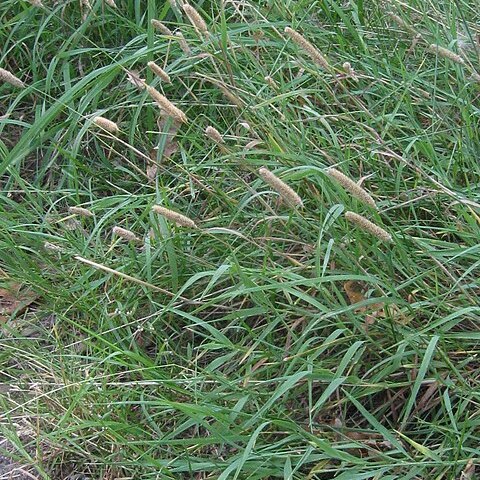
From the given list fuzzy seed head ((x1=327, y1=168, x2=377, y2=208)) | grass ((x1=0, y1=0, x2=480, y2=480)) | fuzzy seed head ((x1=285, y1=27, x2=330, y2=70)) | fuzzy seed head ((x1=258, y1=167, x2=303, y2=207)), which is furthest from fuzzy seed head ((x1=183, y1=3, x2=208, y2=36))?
fuzzy seed head ((x1=327, y1=168, x2=377, y2=208))

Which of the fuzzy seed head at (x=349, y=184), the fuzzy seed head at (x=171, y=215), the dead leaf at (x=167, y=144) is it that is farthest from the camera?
the dead leaf at (x=167, y=144)

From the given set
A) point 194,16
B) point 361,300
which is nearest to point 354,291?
point 361,300

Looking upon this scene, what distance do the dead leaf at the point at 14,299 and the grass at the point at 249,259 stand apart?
4 centimetres

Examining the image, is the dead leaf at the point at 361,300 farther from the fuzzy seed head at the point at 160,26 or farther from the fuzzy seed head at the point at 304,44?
the fuzzy seed head at the point at 160,26

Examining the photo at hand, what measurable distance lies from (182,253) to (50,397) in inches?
19.6

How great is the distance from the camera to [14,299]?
312 cm

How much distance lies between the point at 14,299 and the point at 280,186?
1.19 m

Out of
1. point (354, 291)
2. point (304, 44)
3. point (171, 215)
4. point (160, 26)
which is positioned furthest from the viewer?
point (160, 26)

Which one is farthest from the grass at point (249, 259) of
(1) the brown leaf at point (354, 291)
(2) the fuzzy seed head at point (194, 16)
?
(2) the fuzzy seed head at point (194, 16)

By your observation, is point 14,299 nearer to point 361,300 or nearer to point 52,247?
point 52,247

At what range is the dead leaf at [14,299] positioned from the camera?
3.09m

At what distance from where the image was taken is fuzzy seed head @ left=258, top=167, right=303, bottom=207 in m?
2.20

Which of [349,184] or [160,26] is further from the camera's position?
[160,26]

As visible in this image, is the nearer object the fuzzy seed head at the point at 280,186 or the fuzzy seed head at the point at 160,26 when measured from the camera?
the fuzzy seed head at the point at 280,186
